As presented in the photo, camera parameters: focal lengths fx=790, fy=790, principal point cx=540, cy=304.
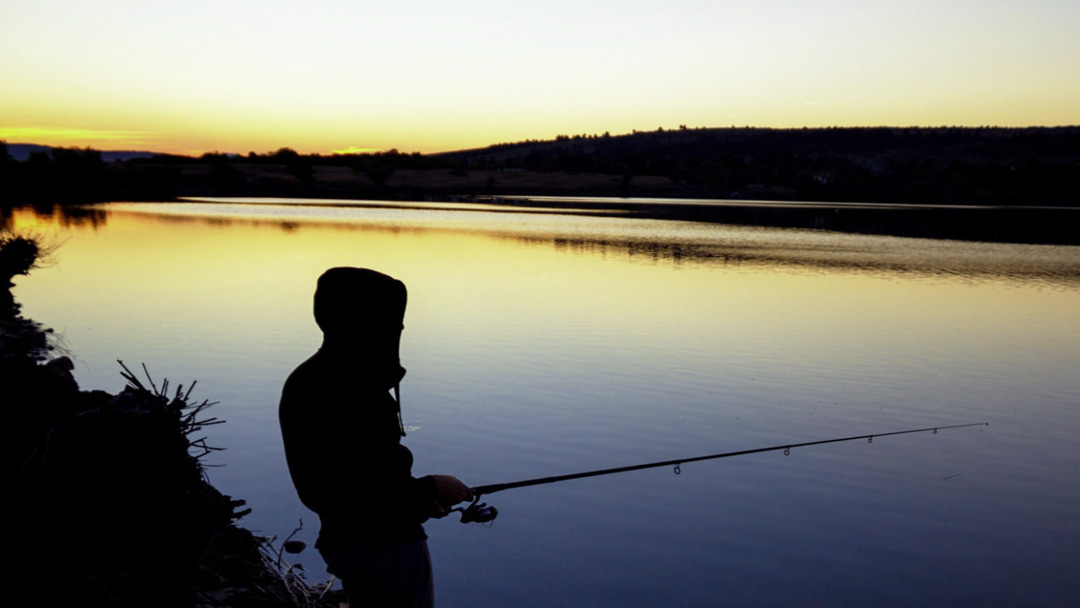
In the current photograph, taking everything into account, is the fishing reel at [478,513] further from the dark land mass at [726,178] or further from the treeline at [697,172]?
the treeline at [697,172]

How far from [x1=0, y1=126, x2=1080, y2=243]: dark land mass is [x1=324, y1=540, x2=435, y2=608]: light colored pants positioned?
141ft

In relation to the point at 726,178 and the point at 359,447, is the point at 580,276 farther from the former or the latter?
the point at 726,178

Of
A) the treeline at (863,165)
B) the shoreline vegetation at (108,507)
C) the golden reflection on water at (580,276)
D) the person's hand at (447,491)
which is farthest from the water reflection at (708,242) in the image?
the treeline at (863,165)

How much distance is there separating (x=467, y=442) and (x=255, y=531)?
7.94ft

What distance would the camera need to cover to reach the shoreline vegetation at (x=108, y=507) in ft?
10.4

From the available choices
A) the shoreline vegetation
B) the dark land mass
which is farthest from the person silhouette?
the dark land mass

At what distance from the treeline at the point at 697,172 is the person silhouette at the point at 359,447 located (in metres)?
71.3

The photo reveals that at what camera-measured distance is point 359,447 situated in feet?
7.25

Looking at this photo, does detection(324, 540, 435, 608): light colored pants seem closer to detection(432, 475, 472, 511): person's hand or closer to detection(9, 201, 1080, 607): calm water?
detection(432, 475, 472, 511): person's hand

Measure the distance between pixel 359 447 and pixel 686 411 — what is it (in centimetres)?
686

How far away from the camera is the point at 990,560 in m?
5.48

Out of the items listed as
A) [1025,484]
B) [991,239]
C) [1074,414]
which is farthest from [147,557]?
[991,239]

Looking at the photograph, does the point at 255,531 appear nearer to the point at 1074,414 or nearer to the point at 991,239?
the point at 1074,414

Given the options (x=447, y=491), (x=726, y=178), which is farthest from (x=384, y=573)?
(x=726, y=178)
